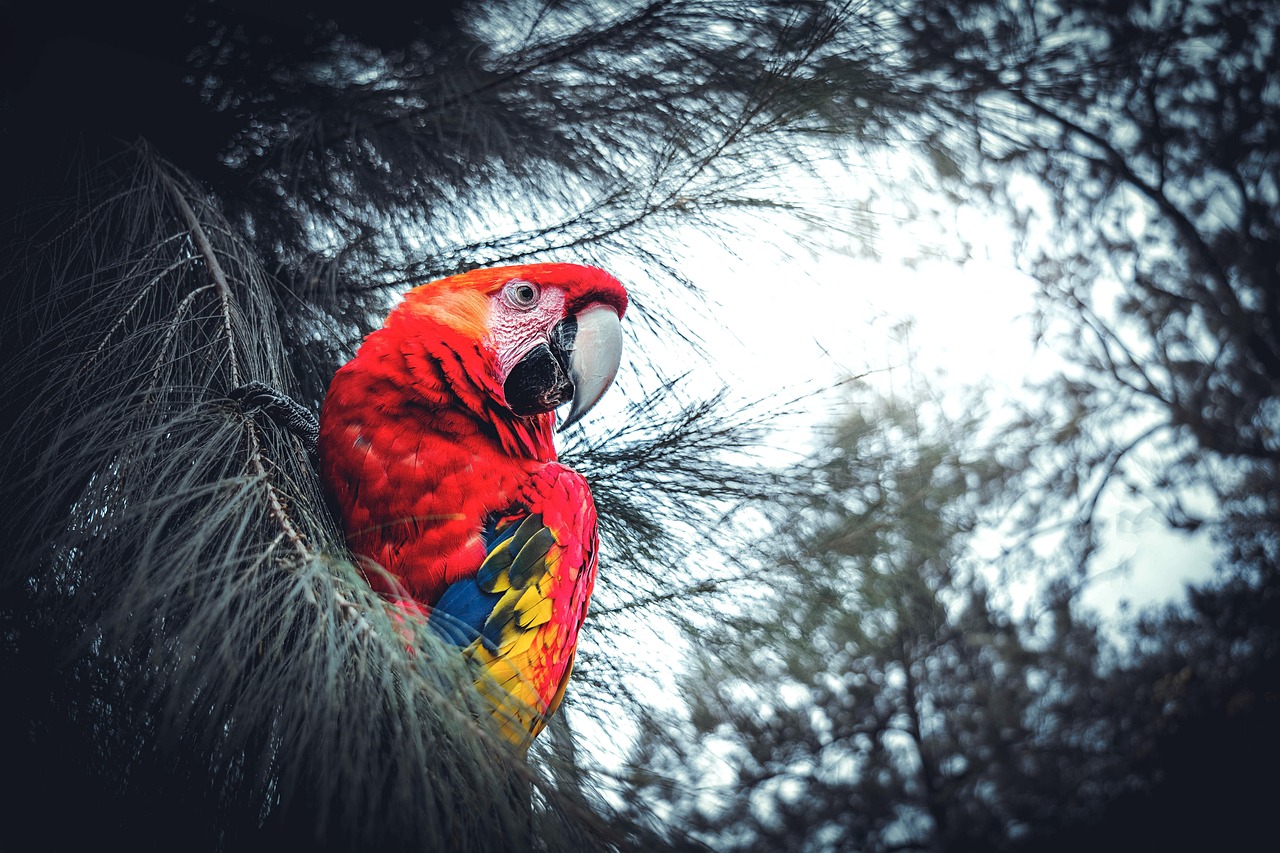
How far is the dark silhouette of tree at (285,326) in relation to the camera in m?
0.42

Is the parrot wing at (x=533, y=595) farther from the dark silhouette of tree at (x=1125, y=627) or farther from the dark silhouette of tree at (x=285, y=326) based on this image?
the dark silhouette of tree at (x=1125, y=627)

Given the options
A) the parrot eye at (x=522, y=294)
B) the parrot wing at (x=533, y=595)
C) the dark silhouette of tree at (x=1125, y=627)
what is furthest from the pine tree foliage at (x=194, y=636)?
the dark silhouette of tree at (x=1125, y=627)

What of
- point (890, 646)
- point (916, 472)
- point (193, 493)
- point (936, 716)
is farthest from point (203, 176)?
point (936, 716)

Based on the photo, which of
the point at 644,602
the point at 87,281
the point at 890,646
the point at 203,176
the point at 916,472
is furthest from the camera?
the point at 890,646

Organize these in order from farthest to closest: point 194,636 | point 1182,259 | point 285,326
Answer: point 1182,259
point 285,326
point 194,636

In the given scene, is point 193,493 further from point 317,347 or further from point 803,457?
point 803,457

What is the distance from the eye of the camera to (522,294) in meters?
0.76

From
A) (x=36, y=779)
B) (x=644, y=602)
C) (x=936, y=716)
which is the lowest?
(x=36, y=779)

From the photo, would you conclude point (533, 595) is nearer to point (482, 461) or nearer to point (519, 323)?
point (482, 461)

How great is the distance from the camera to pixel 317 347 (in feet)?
2.79

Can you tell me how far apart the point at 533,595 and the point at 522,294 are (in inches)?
12.1

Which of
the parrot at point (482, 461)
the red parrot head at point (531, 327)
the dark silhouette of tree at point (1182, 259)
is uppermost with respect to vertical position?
the dark silhouette of tree at point (1182, 259)

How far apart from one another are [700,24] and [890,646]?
2187 millimetres

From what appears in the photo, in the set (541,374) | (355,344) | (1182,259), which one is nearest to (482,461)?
(541,374)
